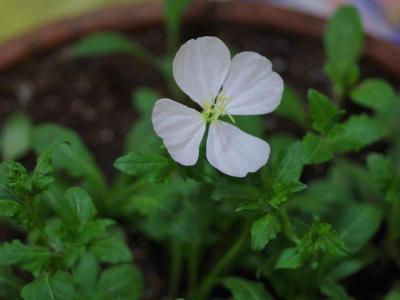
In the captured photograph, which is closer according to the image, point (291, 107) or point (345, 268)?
point (345, 268)

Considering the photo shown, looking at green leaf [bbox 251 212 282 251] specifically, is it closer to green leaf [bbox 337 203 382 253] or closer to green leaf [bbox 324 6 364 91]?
green leaf [bbox 337 203 382 253]

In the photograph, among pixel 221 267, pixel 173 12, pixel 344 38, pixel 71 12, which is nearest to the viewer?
pixel 221 267

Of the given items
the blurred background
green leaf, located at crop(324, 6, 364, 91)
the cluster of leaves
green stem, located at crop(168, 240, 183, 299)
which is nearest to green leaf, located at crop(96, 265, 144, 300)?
the cluster of leaves

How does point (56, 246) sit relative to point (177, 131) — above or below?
below

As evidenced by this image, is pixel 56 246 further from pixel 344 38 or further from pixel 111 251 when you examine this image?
pixel 344 38

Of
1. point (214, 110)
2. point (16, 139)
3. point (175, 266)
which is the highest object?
point (214, 110)

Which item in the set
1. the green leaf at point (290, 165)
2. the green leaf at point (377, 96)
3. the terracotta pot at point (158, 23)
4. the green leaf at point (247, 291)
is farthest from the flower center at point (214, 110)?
the terracotta pot at point (158, 23)

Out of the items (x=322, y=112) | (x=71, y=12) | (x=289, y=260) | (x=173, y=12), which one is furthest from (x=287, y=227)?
(x=71, y=12)
